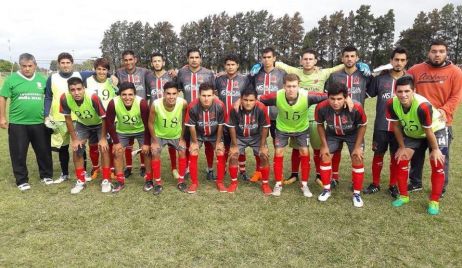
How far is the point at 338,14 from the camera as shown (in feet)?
188

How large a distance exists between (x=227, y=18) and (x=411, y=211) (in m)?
63.6

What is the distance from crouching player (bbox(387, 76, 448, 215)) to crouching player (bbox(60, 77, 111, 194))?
402 cm

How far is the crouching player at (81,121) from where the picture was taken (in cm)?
504

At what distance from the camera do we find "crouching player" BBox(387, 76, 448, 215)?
13.8 ft

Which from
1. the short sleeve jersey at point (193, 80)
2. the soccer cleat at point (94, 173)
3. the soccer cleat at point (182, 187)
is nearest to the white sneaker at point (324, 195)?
the soccer cleat at point (182, 187)

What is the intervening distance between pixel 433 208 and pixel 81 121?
497cm

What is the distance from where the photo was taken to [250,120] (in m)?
5.11

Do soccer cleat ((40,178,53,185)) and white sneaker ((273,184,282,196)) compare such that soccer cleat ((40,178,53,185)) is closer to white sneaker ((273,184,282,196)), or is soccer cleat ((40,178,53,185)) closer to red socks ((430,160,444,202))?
white sneaker ((273,184,282,196))

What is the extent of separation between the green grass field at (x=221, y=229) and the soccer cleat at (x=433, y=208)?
0.30ft

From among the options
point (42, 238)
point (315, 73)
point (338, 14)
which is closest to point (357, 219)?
point (315, 73)

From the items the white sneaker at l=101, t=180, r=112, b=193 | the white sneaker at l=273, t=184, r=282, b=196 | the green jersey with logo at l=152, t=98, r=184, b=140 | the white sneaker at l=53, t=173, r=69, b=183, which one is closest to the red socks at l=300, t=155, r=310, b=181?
the white sneaker at l=273, t=184, r=282, b=196

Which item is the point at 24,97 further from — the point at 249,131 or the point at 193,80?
the point at 249,131

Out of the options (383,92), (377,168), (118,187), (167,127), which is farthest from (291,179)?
(118,187)

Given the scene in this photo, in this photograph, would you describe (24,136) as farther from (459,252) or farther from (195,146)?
(459,252)
